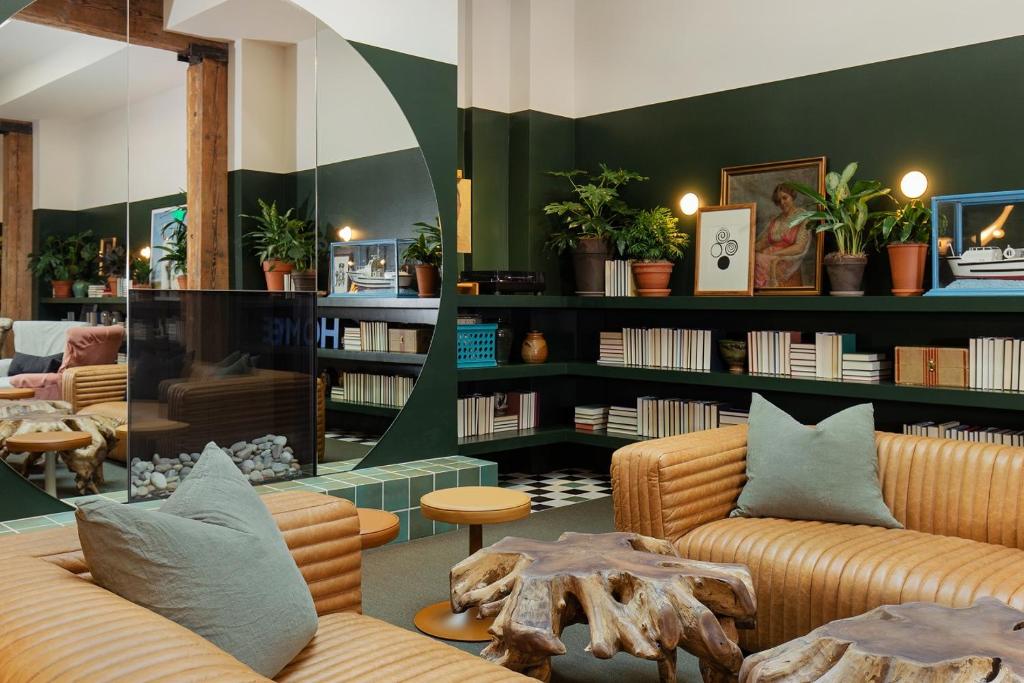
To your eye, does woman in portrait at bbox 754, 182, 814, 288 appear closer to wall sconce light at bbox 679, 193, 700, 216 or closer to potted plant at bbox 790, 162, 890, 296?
potted plant at bbox 790, 162, 890, 296

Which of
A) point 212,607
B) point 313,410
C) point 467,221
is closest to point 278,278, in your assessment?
point 313,410

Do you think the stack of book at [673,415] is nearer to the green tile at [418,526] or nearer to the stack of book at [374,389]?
the stack of book at [374,389]

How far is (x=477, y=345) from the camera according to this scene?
5.98m

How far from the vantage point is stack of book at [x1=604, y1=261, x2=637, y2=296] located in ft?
20.4

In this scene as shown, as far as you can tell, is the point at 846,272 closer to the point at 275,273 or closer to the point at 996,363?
the point at 996,363

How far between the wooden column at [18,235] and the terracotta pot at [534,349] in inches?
129

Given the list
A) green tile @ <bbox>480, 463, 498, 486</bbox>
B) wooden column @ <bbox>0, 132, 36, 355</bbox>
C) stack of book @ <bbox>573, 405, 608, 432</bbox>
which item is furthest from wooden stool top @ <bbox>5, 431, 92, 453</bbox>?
stack of book @ <bbox>573, 405, 608, 432</bbox>

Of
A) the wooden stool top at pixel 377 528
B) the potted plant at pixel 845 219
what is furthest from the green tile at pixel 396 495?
the potted plant at pixel 845 219

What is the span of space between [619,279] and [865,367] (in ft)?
5.98

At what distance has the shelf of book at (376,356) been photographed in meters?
4.89

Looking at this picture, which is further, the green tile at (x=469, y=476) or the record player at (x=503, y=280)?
the record player at (x=503, y=280)

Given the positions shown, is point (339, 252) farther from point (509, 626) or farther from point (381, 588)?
point (509, 626)

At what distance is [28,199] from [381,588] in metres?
2.33

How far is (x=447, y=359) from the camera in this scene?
5469 millimetres
